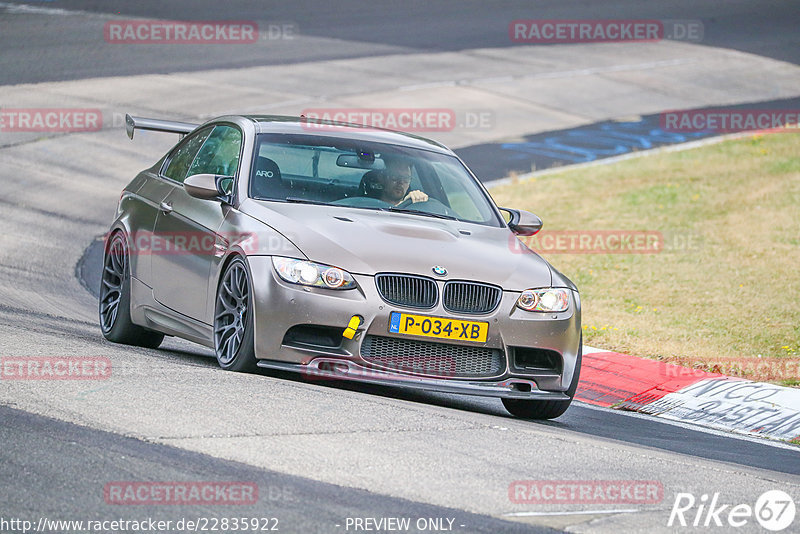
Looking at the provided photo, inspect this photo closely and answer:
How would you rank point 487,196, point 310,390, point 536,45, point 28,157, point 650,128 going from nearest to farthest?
1. point 310,390
2. point 487,196
3. point 28,157
4. point 650,128
5. point 536,45

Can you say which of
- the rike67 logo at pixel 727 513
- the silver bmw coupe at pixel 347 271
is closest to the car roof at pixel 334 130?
the silver bmw coupe at pixel 347 271

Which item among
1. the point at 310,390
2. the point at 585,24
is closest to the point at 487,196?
the point at 310,390

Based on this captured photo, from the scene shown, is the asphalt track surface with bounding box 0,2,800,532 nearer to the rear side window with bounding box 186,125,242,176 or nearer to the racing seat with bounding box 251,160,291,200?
the racing seat with bounding box 251,160,291,200

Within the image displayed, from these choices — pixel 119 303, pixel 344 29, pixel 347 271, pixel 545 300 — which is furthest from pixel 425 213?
pixel 344 29

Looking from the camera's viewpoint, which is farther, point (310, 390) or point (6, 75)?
point (6, 75)

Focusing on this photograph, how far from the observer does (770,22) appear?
37.4m

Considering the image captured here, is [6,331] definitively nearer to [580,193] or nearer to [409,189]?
[409,189]

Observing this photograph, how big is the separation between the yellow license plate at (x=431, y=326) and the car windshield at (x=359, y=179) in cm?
122

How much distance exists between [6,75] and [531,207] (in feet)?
33.6

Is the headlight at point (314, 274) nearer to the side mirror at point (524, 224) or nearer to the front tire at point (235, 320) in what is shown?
the front tire at point (235, 320)

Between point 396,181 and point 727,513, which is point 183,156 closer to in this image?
point 396,181

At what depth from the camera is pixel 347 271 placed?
293 inches

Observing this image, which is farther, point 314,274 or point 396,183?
point 396,183

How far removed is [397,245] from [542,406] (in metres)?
1.47
